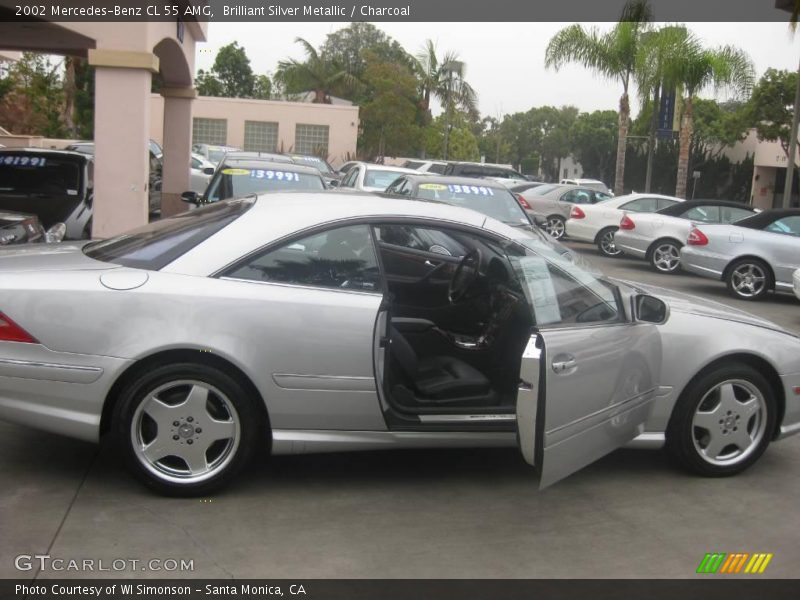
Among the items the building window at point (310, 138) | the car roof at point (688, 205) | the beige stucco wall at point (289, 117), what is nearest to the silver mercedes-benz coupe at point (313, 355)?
the car roof at point (688, 205)

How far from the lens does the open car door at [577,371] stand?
4113mm

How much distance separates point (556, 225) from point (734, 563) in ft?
59.7

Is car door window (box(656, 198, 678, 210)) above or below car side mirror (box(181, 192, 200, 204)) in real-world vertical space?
above

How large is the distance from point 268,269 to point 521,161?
86488mm

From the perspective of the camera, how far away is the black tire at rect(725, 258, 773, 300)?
13562mm

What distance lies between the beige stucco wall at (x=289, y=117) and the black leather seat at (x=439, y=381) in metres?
42.4

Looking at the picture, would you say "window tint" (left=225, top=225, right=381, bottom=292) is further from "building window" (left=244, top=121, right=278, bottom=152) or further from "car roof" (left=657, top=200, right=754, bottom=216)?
"building window" (left=244, top=121, right=278, bottom=152)

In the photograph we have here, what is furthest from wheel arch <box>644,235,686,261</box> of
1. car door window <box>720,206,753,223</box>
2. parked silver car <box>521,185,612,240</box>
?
parked silver car <box>521,185,612,240</box>

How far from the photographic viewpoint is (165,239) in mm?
4859

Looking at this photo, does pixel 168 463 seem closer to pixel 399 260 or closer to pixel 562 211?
pixel 399 260

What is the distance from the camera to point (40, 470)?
492 centimetres

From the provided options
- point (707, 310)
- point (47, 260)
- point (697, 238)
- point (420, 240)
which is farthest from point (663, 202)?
point (47, 260)

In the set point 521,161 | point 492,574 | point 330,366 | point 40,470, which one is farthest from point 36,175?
point 521,161

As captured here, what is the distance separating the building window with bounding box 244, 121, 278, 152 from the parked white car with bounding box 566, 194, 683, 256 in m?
30.0
